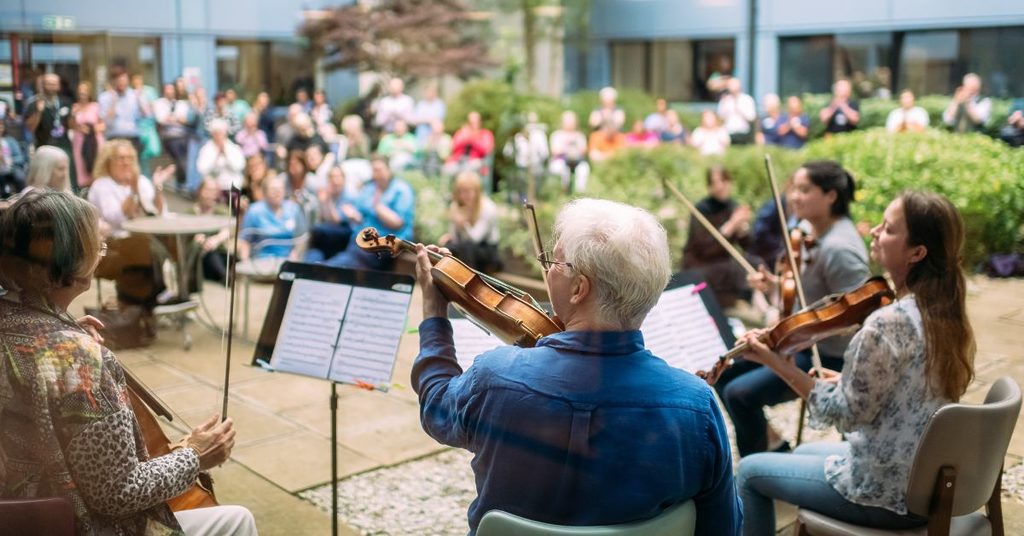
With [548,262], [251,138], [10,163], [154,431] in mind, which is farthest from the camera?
[251,138]

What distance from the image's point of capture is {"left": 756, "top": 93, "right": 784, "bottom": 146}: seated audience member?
33.6 ft

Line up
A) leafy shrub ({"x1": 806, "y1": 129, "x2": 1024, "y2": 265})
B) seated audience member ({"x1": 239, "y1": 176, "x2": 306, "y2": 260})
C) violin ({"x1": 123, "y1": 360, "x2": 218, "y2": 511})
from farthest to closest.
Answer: seated audience member ({"x1": 239, "y1": 176, "x2": 306, "y2": 260}) < leafy shrub ({"x1": 806, "y1": 129, "x2": 1024, "y2": 265}) < violin ({"x1": 123, "y1": 360, "x2": 218, "y2": 511})

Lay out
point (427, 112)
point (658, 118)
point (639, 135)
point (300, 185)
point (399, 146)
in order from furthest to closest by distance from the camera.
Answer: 1. point (658, 118)
2. point (639, 135)
3. point (427, 112)
4. point (399, 146)
5. point (300, 185)

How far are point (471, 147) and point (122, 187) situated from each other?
7.62 meters

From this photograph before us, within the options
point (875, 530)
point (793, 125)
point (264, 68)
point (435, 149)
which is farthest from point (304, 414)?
point (793, 125)

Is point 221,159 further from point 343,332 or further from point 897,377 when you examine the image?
point 897,377

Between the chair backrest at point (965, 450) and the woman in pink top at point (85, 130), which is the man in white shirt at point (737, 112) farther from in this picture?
the chair backrest at point (965, 450)

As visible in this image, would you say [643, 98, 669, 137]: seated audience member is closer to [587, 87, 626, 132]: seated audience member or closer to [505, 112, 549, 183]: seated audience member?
[587, 87, 626, 132]: seated audience member

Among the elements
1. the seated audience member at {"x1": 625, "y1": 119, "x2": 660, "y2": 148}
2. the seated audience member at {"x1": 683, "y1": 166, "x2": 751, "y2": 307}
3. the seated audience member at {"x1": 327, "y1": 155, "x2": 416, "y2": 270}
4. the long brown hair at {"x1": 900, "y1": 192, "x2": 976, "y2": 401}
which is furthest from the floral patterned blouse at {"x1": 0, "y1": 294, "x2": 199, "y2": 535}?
the seated audience member at {"x1": 625, "y1": 119, "x2": 660, "y2": 148}

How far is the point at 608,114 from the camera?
11.8 meters

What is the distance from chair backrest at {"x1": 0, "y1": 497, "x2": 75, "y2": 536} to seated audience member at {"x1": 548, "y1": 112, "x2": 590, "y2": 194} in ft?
25.5

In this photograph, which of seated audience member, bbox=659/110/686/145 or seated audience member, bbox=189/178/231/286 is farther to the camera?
seated audience member, bbox=659/110/686/145

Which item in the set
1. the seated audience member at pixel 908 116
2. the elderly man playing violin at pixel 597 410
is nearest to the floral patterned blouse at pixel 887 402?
the elderly man playing violin at pixel 597 410

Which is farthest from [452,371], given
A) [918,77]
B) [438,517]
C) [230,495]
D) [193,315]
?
[918,77]
